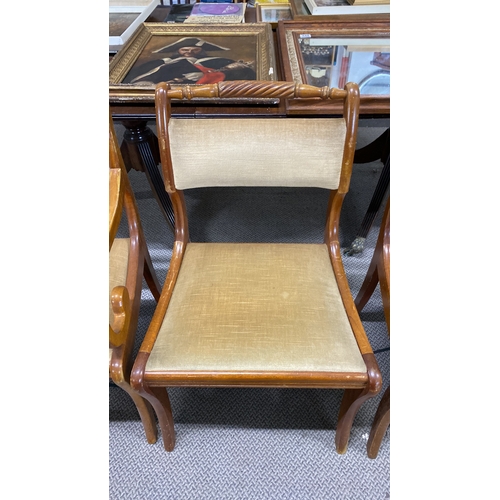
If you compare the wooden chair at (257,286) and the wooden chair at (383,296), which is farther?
the wooden chair at (383,296)

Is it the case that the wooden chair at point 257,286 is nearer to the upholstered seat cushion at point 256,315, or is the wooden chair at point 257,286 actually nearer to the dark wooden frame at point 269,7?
the upholstered seat cushion at point 256,315

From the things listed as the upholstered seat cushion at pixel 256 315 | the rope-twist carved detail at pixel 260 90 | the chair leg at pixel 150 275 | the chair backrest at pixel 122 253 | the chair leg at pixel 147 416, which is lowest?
the chair leg at pixel 147 416

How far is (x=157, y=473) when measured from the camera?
31.7 inches

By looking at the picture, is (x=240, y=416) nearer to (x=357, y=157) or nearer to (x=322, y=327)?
(x=322, y=327)

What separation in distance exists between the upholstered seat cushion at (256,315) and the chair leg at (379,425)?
161mm

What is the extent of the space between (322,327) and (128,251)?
1.36ft

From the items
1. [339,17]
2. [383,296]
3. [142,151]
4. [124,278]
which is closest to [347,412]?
[383,296]

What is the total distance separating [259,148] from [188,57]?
40 centimetres

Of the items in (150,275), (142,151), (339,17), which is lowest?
(150,275)

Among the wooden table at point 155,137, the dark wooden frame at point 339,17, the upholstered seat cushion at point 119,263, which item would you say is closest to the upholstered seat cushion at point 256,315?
the upholstered seat cushion at point 119,263

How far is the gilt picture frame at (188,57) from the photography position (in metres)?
0.83

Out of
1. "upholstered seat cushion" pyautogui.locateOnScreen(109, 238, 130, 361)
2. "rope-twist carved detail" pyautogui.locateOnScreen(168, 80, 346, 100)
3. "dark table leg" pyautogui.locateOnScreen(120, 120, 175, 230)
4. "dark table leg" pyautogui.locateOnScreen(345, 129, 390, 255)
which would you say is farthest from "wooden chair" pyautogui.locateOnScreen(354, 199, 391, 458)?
"dark table leg" pyautogui.locateOnScreen(120, 120, 175, 230)

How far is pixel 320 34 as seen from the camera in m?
1.05

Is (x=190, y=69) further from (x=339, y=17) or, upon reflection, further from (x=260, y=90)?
(x=339, y=17)
